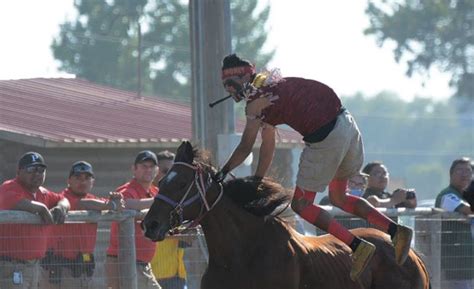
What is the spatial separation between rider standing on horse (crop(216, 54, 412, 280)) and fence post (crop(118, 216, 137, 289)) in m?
2.55

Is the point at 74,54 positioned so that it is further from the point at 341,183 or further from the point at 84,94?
the point at 341,183

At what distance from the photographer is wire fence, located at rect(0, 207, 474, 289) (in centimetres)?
1186

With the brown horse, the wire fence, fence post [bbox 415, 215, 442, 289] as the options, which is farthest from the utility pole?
the brown horse

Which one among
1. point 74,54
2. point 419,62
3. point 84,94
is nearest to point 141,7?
point 74,54

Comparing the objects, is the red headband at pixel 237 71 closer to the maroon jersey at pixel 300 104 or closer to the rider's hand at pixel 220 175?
the maroon jersey at pixel 300 104

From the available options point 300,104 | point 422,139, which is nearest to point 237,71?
point 300,104

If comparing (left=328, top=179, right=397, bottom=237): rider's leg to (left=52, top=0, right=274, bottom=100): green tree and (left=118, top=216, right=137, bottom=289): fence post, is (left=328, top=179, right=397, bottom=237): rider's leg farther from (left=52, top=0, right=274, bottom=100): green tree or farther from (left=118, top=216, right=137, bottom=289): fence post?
(left=52, top=0, right=274, bottom=100): green tree

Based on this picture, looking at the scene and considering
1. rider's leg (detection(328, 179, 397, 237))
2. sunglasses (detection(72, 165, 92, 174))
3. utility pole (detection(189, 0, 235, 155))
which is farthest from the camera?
utility pole (detection(189, 0, 235, 155))

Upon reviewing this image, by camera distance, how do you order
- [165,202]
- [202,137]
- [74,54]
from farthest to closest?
1. [74,54]
2. [202,137]
3. [165,202]

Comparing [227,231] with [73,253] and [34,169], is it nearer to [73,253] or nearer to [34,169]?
[73,253]

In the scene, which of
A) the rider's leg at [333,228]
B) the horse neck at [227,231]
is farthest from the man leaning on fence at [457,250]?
the horse neck at [227,231]

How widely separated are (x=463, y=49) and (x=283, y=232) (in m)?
49.0

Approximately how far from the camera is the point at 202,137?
14516 mm

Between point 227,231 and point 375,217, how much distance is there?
4.09 ft
